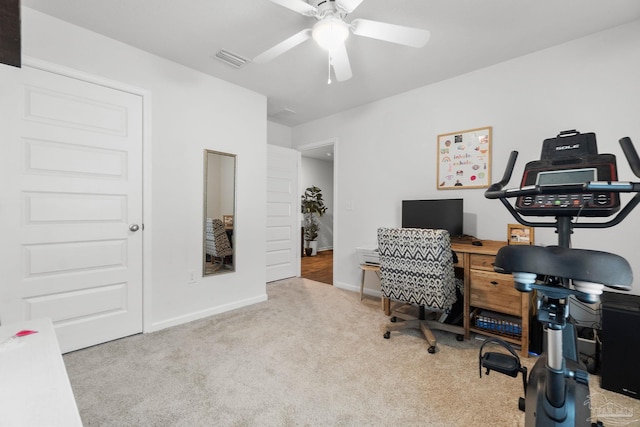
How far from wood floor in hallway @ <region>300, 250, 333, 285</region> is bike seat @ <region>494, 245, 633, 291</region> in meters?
3.42

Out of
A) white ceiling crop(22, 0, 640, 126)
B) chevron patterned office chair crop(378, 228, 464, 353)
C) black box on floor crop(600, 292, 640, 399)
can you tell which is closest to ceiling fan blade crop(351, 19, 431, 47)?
white ceiling crop(22, 0, 640, 126)

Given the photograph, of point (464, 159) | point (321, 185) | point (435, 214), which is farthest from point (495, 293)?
point (321, 185)

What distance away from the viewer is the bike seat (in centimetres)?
74

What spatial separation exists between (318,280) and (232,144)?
7.67 ft

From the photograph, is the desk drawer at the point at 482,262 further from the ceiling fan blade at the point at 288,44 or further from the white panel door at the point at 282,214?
the white panel door at the point at 282,214

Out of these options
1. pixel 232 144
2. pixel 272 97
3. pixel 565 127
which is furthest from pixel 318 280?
pixel 565 127

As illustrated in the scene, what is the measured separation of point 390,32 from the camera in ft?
5.87

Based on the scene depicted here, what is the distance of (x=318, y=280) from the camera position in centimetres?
436

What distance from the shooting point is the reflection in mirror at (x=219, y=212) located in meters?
2.96

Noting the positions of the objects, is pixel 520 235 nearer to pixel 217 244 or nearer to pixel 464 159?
pixel 464 159

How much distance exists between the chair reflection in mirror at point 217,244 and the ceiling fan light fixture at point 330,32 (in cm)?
200

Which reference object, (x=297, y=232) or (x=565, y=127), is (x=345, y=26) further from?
(x=297, y=232)


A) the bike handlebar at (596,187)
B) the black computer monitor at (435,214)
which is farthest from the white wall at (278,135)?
the bike handlebar at (596,187)

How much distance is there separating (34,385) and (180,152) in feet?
7.97
